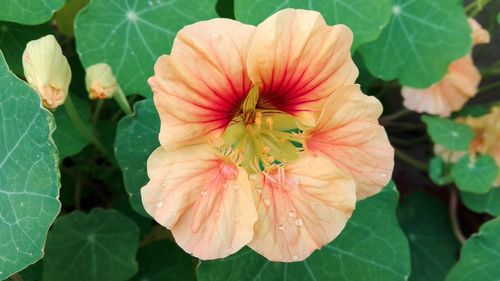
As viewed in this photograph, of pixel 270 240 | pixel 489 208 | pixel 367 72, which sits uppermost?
pixel 270 240

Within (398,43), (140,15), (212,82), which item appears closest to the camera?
(212,82)

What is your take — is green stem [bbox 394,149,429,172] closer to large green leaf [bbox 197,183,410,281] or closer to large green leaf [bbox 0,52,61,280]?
large green leaf [bbox 197,183,410,281]

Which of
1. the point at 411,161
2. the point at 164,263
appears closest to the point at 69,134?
the point at 164,263

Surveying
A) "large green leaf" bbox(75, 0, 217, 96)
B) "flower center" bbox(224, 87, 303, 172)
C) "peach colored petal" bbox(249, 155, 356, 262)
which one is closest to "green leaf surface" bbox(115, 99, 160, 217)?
"large green leaf" bbox(75, 0, 217, 96)

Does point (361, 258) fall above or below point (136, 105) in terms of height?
below

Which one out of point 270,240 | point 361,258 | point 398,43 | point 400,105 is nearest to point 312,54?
point 270,240

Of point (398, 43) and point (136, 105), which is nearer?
point (136, 105)

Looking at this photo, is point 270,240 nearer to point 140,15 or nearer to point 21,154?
point 21,154

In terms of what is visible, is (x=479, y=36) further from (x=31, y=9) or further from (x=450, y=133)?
(x=31, y=9)
